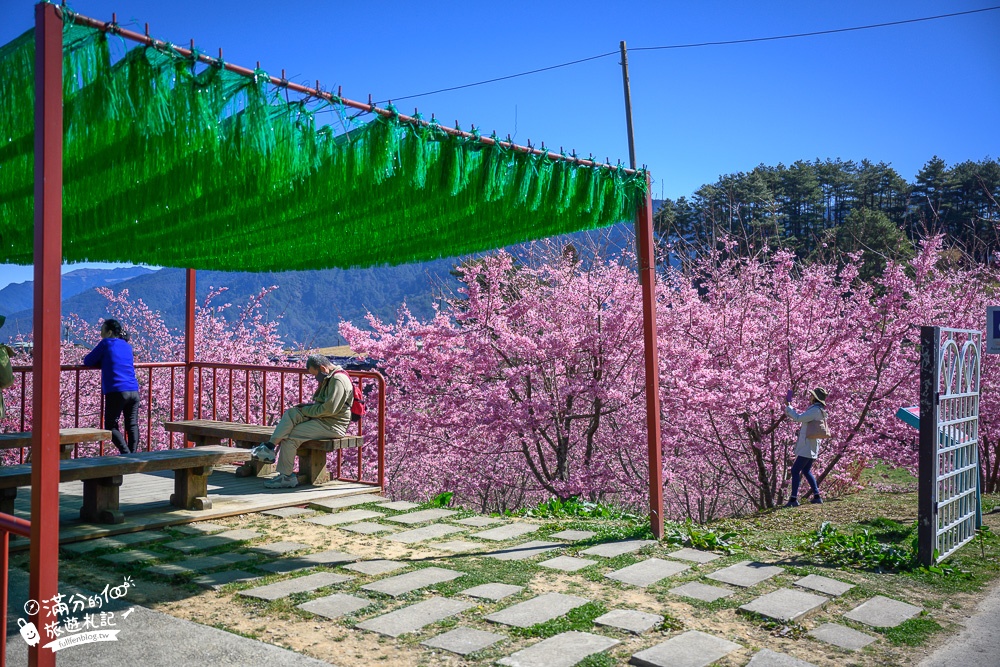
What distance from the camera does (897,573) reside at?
196 inches

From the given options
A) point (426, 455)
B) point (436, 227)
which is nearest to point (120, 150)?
point (436, 227)

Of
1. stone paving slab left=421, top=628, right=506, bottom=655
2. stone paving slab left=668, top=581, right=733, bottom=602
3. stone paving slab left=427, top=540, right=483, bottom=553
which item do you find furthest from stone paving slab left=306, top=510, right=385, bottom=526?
stone paving slab left=668, top=581, right=733, bottom=602

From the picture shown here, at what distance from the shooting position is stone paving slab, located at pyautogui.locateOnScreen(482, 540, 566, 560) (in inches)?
203

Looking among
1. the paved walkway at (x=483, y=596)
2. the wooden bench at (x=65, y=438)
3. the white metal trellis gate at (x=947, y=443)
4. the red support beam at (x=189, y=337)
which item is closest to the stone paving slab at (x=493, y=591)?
the paved walkway at (x=483, y=596)

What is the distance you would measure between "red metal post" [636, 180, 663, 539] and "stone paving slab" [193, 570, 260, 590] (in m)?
2.81

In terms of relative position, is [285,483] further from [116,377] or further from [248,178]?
[248,178]

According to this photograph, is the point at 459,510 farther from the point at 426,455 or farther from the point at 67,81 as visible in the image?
the point at 426,455

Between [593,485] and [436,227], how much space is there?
6895 millimetres

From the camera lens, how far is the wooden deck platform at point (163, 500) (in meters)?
5.62

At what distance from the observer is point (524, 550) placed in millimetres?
5348

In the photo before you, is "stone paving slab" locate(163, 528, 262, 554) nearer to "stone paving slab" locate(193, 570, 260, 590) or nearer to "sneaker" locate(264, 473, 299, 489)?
"stone paving slab" locate(193, 570, 260, 590)

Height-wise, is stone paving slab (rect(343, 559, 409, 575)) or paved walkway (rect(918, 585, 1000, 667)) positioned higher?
stone paving slab (rect(343, 559, 409, 575))

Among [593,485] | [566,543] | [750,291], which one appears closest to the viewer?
[566,543]

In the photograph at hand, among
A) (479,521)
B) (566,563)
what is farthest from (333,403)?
(566,563)
